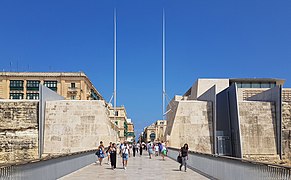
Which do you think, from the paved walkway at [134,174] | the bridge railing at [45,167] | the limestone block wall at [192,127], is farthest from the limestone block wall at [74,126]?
the paved walkway at [134,174]

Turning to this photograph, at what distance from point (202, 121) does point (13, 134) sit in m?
20.9

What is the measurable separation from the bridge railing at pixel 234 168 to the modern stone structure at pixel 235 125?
19.6 meters

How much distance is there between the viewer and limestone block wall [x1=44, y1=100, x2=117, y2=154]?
36.4 meters

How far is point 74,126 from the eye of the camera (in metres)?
37.0

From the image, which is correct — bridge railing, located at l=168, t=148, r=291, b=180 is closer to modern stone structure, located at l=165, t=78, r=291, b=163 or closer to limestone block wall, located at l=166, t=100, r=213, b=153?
modern stone structure, located at l=165, t=78, r=291, b=163

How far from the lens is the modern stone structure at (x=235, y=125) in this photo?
35.1 meters

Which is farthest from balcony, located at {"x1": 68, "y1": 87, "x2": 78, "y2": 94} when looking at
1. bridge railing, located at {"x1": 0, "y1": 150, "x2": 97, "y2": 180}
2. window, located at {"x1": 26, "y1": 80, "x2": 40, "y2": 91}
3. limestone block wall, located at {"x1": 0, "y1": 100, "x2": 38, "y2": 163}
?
bridge railing, located at {"x1": 0, "y1": 150, "x2": 97, "y2": 180}

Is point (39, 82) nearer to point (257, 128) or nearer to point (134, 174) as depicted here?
point (257, 128)

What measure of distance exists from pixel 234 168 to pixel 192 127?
27343 mm

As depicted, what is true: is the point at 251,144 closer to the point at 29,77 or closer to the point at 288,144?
the point at 288,144

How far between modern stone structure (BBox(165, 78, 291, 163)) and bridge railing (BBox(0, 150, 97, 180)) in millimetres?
20814

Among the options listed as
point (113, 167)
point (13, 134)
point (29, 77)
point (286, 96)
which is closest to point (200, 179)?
point (113, 167)

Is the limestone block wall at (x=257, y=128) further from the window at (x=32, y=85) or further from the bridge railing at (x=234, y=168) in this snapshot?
the window at (x=32, y=85)

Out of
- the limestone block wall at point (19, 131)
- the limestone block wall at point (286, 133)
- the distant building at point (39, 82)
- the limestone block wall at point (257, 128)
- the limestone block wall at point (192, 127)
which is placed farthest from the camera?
the distant building at point (39, 82)
